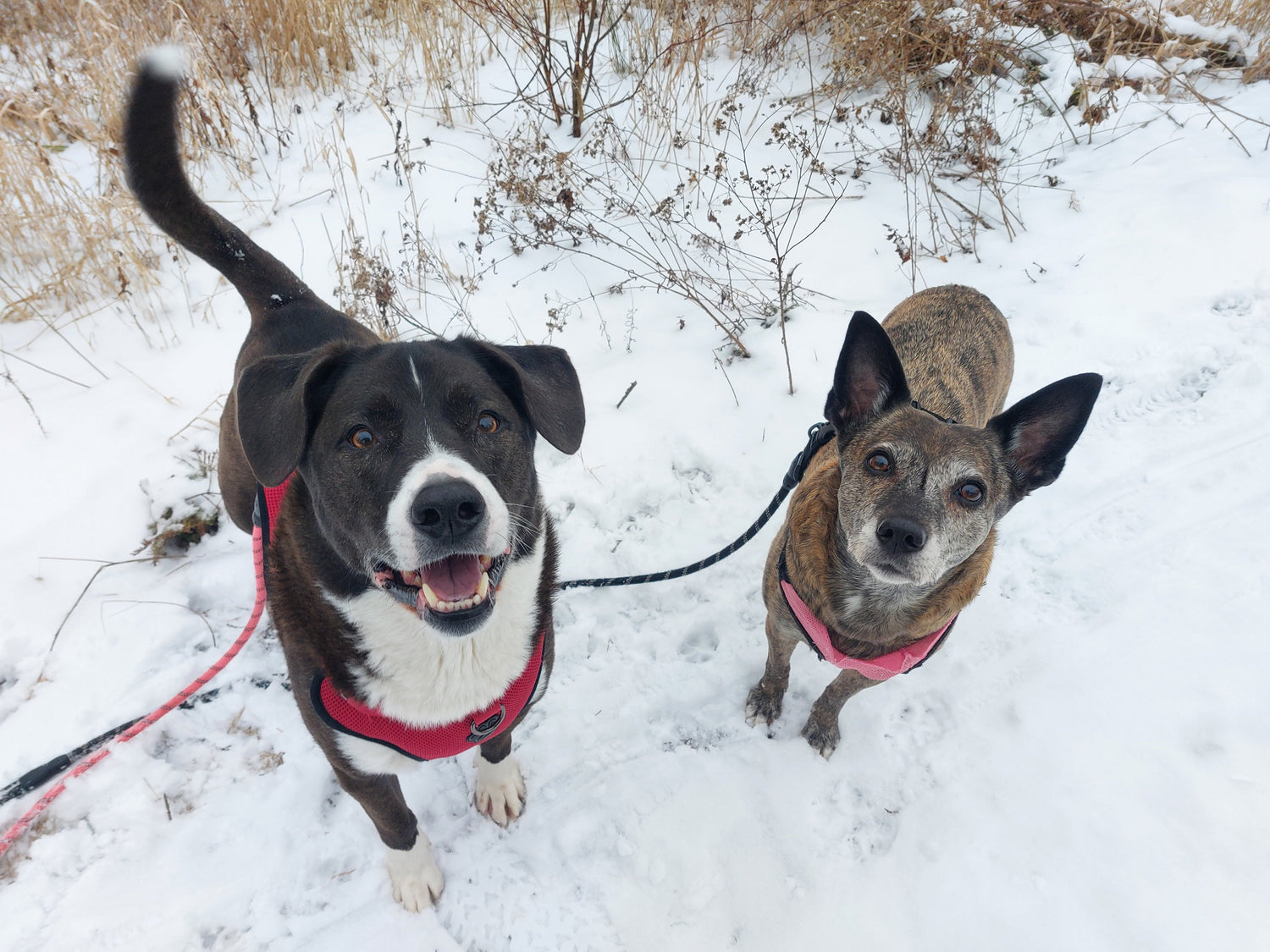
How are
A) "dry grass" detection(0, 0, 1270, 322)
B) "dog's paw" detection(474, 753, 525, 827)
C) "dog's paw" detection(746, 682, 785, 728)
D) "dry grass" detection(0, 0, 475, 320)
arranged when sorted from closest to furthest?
1. "dog's paw" detection(474, 753, 525, 827)
2. "dog's paw" detection(746, 682, 785, 728)
3. "dry grass" detection(0, 0, 475, 320)
4. "dry grass" detection(0, 0, 1270, 322)

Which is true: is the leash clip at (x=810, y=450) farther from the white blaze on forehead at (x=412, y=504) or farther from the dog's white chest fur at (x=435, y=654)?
the white blaze on forehead at (x=412, y=504)

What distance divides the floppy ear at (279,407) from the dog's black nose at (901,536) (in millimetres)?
1804

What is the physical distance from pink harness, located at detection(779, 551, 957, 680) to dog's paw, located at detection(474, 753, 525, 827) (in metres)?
1.31

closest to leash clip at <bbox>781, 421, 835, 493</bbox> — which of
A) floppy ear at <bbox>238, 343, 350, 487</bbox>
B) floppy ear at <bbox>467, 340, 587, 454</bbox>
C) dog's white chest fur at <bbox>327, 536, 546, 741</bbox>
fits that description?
floppy ear at <bbox>467, 340, 587, 454</bbox>

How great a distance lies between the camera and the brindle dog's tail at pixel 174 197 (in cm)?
233

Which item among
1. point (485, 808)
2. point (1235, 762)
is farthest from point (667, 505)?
point (1235, 762)

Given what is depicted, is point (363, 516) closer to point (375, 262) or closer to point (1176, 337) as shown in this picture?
point (375, 262)

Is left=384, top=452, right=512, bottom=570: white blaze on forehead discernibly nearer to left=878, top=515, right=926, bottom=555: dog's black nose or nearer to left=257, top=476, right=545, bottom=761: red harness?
A: left=257, top=476, right=545, bottom=761: red harness

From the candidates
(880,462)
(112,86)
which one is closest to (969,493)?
(880,462)

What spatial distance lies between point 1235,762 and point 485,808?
3.07 metres

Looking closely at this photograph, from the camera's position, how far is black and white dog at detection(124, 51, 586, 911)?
173 cm

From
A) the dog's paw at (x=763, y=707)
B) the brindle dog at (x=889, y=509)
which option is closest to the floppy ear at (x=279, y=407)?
the brindle dog at (x=889, y=509)

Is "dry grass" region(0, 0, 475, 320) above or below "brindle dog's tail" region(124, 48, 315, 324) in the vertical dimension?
above

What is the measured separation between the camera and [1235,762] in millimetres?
2627
